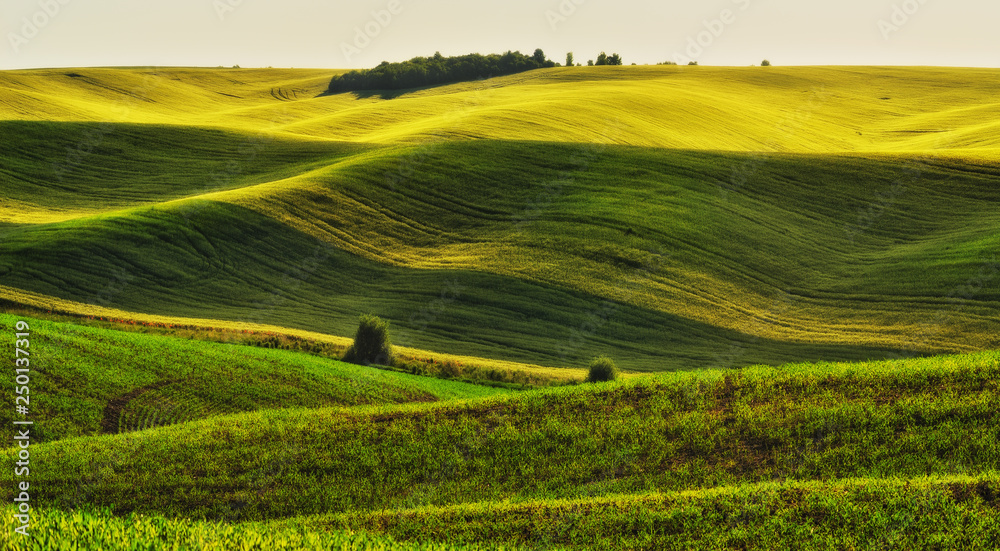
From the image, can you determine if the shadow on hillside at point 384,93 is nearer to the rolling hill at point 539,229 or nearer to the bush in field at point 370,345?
the rolling hill at point 539,229

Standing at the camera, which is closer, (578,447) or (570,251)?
(578,447)

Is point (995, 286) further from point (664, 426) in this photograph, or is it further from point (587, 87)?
point (587, 87)

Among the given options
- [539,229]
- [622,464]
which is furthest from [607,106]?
[622,464]

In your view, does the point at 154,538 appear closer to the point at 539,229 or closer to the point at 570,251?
the point at 570,251

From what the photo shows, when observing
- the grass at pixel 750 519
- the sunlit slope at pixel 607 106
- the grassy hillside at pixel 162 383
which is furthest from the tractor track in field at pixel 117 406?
the sunlit slope at pixel 607 106

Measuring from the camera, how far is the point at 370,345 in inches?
1271

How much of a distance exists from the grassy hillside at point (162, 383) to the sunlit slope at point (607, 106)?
4317 centimetres

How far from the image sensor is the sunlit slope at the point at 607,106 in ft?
239

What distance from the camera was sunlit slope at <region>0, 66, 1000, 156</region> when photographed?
7281cm

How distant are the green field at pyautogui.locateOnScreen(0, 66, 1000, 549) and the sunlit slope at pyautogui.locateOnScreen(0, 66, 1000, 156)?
31.9 inches

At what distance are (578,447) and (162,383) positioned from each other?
46.8ft

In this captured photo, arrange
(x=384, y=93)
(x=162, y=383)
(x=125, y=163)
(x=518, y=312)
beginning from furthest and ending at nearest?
1. (x=384, y=93)
2. (x=125, y=163)
3. (x=518, y=312)
4. (x=162, y=383)

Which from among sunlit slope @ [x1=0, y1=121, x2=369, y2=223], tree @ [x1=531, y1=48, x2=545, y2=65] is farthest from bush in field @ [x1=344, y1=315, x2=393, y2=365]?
tree @ [x1=531, y1=48, x2=545, y2=65]

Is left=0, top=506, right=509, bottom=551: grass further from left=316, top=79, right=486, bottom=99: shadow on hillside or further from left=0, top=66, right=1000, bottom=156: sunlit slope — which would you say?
left=316, top=79, right=486, bottom=99: shadow on hillside
